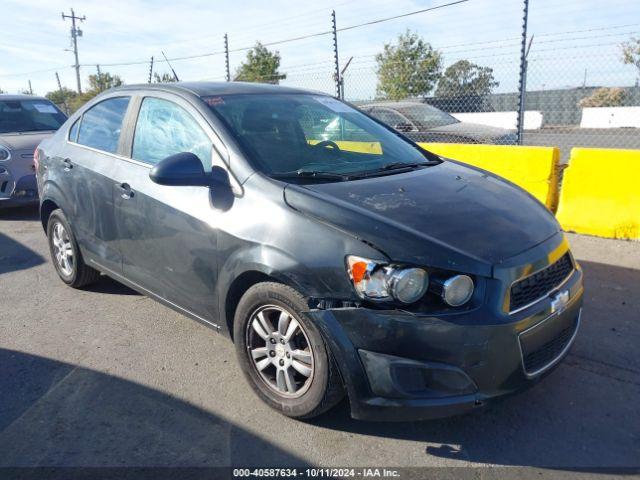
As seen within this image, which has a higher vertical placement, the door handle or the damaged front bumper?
Answer: the door handle

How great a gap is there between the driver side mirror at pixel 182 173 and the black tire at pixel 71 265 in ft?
6.26

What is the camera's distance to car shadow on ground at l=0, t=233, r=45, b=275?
5.67 meters

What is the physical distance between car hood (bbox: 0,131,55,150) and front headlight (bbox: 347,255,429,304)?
680 cm

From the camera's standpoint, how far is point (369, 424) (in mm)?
2867

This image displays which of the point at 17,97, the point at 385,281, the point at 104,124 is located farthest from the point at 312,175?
the point at 17,97

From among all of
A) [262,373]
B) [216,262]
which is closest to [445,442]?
[262,373]

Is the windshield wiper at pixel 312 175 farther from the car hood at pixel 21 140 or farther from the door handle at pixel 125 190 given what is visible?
the car hood at pixel 21 140

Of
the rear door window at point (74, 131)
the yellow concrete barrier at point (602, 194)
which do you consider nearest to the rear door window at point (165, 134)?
the rear door window at point (74, 131)

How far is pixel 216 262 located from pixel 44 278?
9.84 feet

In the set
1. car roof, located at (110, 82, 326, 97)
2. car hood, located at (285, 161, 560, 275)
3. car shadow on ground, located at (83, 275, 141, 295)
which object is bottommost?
car shadow on ground, located at (83, 275, 141, 295)

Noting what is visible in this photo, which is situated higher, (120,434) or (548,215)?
(548,215)

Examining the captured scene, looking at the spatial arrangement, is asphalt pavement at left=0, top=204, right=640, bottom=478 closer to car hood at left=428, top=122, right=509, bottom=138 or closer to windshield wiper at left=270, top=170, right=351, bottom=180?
windshield wiper at left=270, top=170, right=351, bottom=180

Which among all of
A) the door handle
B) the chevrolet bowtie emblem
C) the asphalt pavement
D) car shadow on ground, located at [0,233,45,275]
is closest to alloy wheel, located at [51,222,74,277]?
the asphalt pavement

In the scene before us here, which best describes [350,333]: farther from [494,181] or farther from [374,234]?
[494,181]
